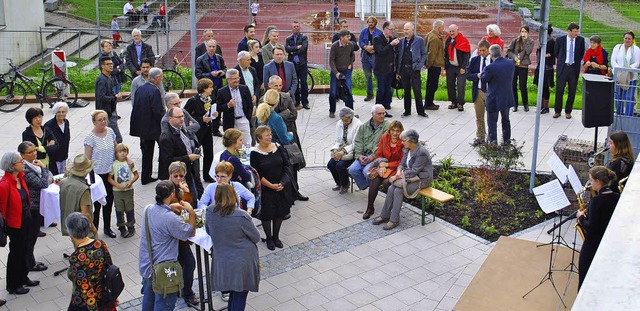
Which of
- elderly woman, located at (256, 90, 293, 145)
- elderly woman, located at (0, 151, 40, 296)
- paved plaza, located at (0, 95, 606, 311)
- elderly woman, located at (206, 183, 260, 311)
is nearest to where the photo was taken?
elderly woman, located at (206, 183, 260, 311)

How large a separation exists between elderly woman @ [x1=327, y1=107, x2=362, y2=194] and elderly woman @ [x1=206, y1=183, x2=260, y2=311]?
414 cm

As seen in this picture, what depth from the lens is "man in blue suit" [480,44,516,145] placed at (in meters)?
13.7

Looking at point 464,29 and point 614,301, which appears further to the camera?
point 464,29

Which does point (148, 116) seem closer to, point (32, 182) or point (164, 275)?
point (32, 182)

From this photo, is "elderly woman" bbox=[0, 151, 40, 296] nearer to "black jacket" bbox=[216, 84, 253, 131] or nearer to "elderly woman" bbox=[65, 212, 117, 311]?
"elderly woman" bbox=[65, 212, 117, 311]

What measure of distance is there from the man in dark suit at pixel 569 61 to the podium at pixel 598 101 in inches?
204

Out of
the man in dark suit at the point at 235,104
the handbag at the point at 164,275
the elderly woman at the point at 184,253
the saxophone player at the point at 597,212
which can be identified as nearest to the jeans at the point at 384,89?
the man in dark suit at the point at 235,104

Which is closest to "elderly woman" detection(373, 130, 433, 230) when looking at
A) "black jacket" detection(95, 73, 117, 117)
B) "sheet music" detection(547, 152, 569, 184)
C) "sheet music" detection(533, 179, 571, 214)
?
"sheet music" detection(547, 152, 569, 184)

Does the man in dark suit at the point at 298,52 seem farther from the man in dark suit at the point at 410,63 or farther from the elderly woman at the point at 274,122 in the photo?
the elderly woman at the point at 274,122

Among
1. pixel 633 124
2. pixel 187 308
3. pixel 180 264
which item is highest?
pixel 633 124

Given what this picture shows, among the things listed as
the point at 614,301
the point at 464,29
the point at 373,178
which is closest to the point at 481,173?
the point at 373,178

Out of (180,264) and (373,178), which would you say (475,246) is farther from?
(180,264)

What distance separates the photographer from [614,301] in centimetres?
397

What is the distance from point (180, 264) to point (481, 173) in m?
5.56
